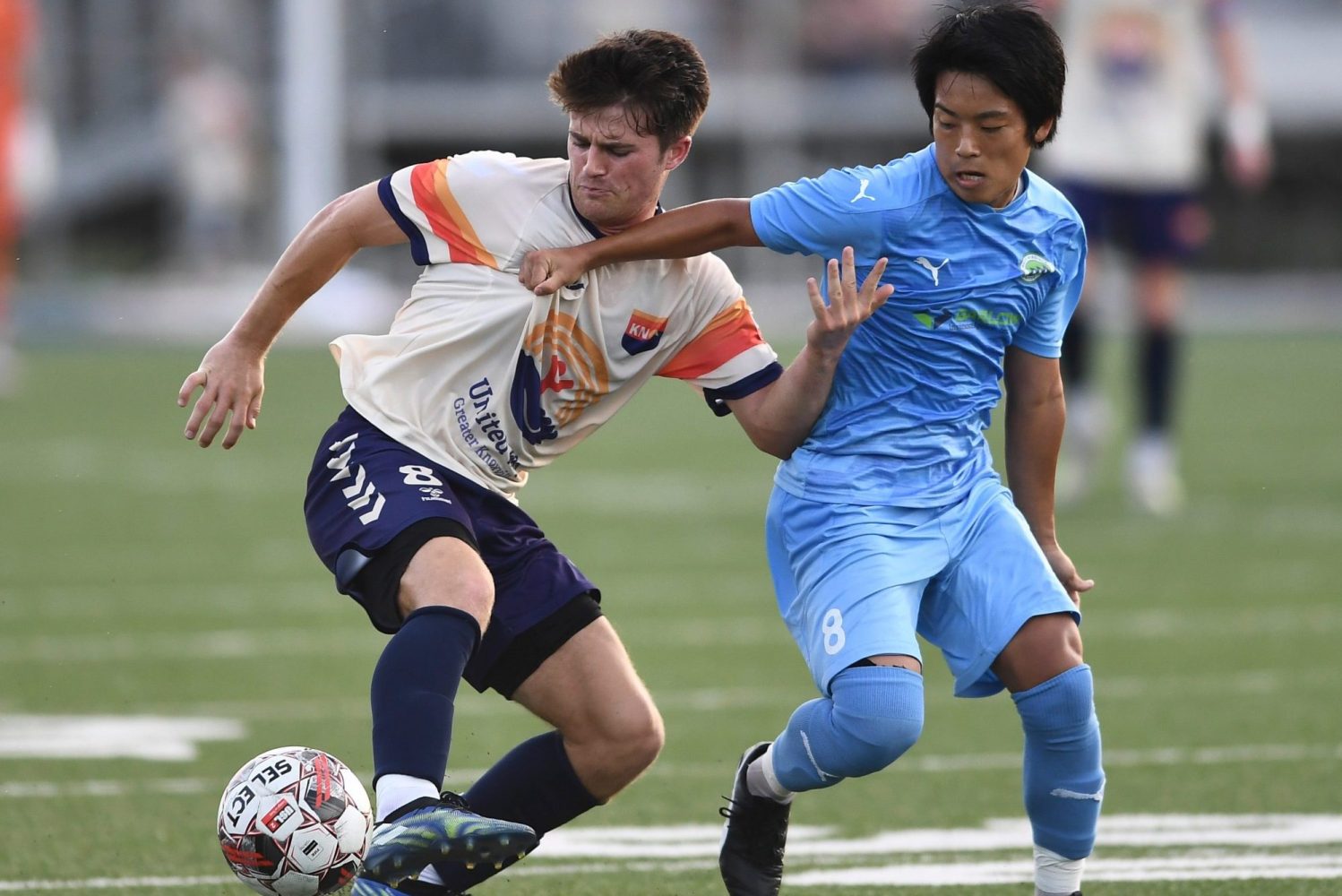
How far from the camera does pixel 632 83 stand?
4.03 meters

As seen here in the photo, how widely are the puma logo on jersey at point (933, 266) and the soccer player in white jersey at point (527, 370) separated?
0.54 feet

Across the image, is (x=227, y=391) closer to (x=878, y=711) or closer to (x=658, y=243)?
(x=658, y=243)

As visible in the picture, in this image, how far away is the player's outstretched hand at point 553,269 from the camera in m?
4.00

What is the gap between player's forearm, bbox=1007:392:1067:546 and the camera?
4125 mm

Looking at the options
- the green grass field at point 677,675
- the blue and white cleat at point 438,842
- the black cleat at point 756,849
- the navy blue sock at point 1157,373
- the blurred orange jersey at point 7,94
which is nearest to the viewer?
the blue and white cleat at point 438,842

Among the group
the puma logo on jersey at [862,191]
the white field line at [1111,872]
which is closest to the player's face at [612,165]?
the puma logo on jersey at [862,191]

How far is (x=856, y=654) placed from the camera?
12.4 feet

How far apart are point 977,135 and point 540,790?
1471 millimetres

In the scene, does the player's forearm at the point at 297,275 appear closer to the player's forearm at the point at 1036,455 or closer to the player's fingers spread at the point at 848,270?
the player's fingers spread at the point at 848,270

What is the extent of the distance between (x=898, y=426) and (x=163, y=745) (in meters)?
2.68

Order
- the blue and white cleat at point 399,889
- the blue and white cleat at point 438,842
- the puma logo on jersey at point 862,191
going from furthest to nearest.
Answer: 1. the puma logo on jersey at point 862,191
2. the blue and white cleat at point 399,889
3. the blue and white cleat at point 438,842

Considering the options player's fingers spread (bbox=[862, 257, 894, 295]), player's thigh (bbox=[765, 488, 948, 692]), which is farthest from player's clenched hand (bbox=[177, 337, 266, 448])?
player's fingers spread (bbox=[862, 257, 894, 295])

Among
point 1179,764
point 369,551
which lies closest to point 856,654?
point 369,551

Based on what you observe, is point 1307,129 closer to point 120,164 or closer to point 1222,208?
point 1222,208
